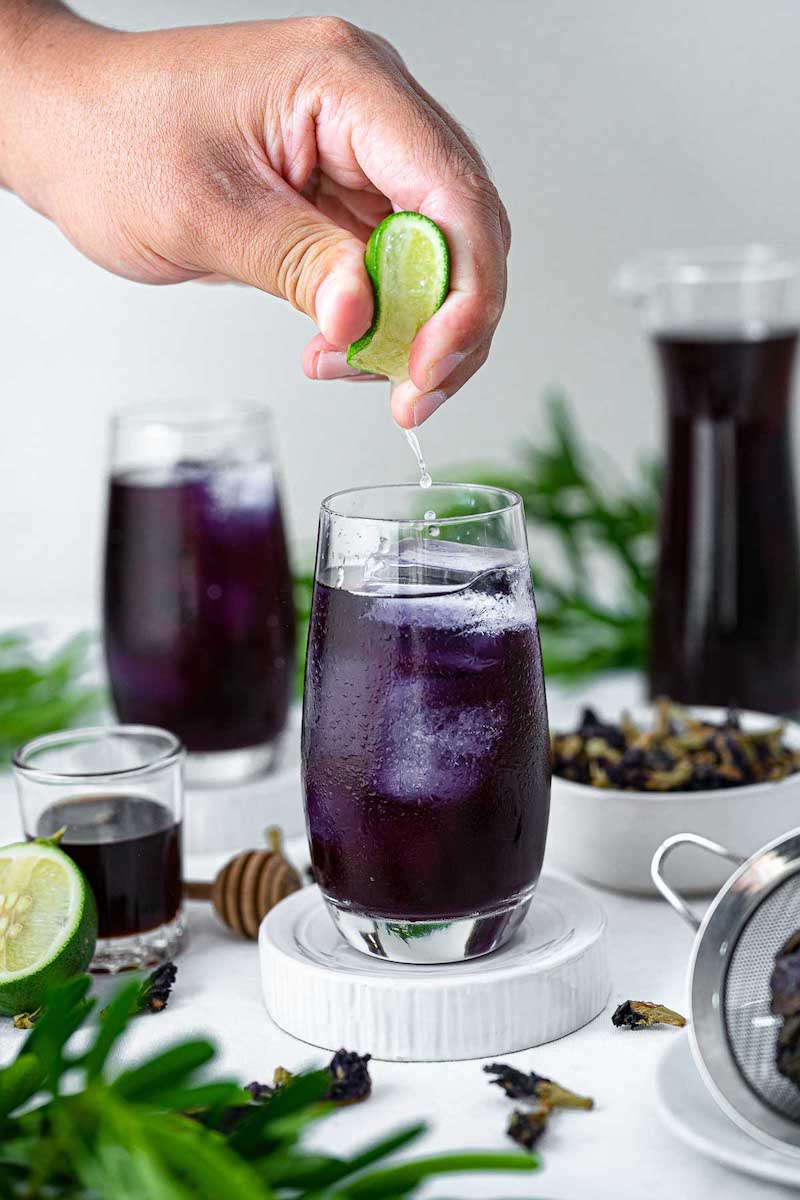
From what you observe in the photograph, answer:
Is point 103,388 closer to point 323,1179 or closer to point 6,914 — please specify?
point 6,914

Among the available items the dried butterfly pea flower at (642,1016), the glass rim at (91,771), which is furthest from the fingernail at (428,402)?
the dried butterfly pea flower at (642,1016)

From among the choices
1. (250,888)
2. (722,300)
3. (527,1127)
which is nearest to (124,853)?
(250,888)

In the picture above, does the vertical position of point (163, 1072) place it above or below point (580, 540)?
below

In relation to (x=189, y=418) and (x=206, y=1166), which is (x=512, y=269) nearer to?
(x=189, y=418)

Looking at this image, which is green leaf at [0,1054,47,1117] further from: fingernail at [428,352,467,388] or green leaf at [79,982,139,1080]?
fingernail at [428,352,467,388]

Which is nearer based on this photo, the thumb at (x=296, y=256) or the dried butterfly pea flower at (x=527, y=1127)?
the dried butterfly pea flower at (x=527, y=1127)

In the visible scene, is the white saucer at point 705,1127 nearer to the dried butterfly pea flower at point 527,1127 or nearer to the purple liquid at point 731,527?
the dried butterfly pea flower at point 527,1127

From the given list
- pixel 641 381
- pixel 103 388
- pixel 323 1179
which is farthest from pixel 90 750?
pixel 641 381
